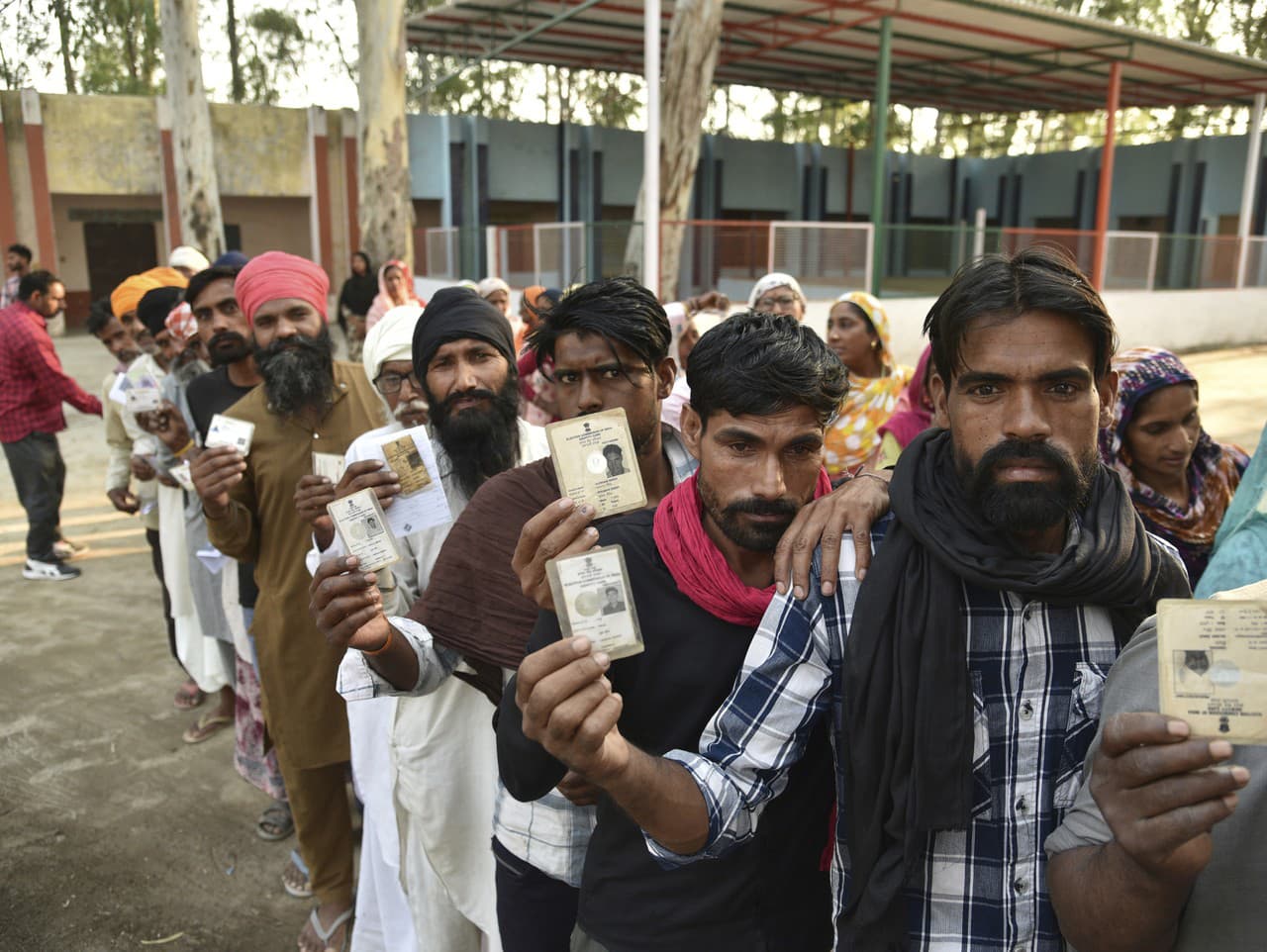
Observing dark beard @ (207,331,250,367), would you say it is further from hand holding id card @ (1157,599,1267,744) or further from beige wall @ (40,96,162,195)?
beige wall @ (40,96,162,195)

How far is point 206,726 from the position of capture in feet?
15.8

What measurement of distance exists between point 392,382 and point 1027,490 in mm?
2385

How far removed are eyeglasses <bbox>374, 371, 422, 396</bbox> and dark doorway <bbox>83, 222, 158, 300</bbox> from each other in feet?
80.7

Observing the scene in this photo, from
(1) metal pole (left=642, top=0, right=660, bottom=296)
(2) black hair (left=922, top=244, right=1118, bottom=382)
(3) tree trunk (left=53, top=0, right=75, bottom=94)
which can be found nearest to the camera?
(2) black hair (left=922, top=244, right=1118, bottom=382)

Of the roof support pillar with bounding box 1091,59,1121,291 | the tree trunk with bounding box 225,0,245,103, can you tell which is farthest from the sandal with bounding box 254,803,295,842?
the tree trunk with bounding box 225,0,245,103

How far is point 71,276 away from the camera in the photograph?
23109 millimetres

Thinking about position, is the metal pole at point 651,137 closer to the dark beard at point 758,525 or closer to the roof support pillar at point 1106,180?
the dark beard at point 758,525

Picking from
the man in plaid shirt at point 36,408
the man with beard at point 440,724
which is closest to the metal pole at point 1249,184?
the man in plaid shirt at point 36,408

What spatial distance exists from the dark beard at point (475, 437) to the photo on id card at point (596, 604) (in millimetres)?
1295

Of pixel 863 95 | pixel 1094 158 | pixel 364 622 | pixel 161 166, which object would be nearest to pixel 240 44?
pixel 161 166

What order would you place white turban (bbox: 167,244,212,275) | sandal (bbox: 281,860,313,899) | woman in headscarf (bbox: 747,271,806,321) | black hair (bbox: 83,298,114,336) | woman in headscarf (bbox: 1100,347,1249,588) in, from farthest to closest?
1. white turban (bbox: 167,244,212,275)
2. black hair (bbox: 83,298,114,336)
3. woman in headscarf (bbox: 747,271,806,321)
4. sandal (bbox: 281,860,313,899)
5. woman in headscarf (bbox: 1100,347,1249,588)

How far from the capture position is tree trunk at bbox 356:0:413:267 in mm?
12328

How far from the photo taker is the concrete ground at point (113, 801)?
11.1ft

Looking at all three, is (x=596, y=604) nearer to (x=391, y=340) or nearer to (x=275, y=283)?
(x=391, y=340)
